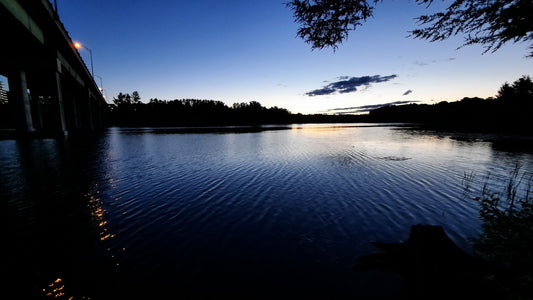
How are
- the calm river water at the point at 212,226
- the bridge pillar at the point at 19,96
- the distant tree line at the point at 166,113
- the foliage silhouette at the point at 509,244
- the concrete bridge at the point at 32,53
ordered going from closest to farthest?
the foliage silhouette at the point at 509,244, the calm river water at the point at 212,226, the concrete bridge at the point at 32,53, the bridge pillar at the point at 19,96, the distant tree line at the point at 166,113

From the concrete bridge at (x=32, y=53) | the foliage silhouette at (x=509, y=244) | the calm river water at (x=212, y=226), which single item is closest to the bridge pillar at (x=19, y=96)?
the concrete bridge at (x=32, y=53)

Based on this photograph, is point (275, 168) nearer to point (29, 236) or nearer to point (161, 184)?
point (161, 184)

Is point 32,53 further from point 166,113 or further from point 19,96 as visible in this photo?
point 166,113

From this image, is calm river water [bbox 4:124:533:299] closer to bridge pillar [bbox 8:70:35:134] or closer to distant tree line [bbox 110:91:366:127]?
bridge pillar [bbox 8:70:35:134]

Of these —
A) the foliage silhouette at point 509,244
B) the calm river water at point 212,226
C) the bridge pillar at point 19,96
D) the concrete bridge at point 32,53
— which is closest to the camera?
the foliage silhouette at point 509,244

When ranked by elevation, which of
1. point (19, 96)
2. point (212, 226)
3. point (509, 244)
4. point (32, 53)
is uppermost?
point (32, 53)

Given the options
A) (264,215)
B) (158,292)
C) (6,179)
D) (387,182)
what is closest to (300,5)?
(264,215)

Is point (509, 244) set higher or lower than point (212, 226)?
higher

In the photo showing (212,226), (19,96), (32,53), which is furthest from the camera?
(19,96)

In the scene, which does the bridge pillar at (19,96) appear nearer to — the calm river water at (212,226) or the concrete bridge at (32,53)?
the concrete bridge at (32,53)

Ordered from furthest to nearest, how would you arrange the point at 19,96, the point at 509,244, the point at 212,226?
the point at 19,96 < the point at 212,226 < the point at 509,244

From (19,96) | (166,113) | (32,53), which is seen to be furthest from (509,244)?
(166,113)

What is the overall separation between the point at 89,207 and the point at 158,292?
6.44 meters

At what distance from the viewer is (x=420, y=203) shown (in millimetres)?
9109
